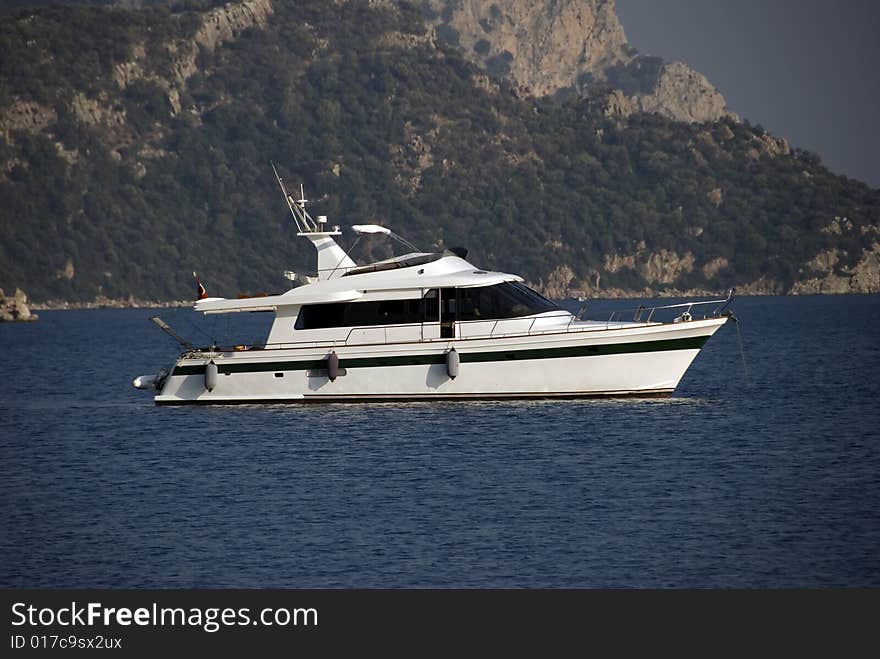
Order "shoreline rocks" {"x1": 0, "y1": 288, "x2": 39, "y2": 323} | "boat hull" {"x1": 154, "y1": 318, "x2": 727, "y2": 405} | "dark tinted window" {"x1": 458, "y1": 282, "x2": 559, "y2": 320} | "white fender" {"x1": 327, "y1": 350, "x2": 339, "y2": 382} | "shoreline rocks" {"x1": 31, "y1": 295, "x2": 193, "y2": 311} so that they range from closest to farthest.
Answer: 1. "boat hull" {"x1": 154, "y1": 318, "x2": 727, "y2": 405}
2. "dark tinted window" {"x1": 458, "y1": 282, "x2": 559, "y2": 320}
3. "white fender" {"x1": 327, "y1": 350, "x2": 339, "y2": 382}
4. "shoreline rocks" {"x1": 0, "y1": 288, "x2": 39, "y2": 323}
5. "shoreline rocks" {"x1": 31, "y1": 295, "x2": 193, "y2": 311}

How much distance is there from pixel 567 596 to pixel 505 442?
13426mm

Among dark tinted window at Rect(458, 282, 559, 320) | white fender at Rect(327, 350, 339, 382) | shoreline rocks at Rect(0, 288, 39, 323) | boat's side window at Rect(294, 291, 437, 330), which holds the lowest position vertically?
white fender at Rect(327, 350, 339, 382)

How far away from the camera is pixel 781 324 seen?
108312 mm

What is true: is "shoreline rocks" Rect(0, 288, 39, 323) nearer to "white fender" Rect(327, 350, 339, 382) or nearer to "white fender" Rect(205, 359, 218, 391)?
"white fender" Rect(205, 359, 218, 391)

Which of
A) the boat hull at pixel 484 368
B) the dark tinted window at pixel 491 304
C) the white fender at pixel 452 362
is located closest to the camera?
the boat hull at pixel 484 368

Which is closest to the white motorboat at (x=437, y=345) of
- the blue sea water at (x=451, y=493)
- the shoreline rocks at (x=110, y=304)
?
the blue sea water at (x=451, y=493)

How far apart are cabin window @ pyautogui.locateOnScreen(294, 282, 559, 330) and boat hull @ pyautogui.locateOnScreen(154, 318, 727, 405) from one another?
0.77m

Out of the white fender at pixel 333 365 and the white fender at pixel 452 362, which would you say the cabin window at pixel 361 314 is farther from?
the white fender at pixel 452 362

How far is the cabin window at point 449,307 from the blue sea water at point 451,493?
2.35 meters

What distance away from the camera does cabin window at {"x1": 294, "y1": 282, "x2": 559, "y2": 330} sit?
132 ft

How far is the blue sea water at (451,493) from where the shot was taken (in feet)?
81.2

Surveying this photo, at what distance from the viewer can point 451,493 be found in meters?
30.8

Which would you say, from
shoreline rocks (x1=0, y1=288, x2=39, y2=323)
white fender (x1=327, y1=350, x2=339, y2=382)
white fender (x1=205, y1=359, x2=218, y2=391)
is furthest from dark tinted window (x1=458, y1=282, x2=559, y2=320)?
shoreline rocks (x1=0, y1=288, x2=39, y2=323)

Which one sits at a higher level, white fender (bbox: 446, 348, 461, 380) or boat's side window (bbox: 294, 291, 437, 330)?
boat's side window (bbox: 294, 291, 437, 330)
